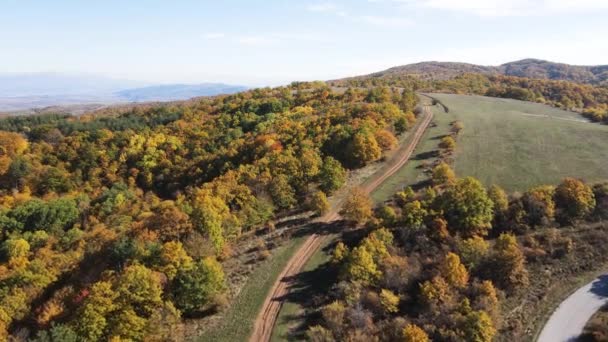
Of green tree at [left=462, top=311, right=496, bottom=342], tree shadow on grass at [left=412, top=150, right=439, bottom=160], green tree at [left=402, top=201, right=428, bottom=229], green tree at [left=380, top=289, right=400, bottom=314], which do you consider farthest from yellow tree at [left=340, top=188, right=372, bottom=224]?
tree shadow on grass at [left=412, top=150, right=439, bottom=160]

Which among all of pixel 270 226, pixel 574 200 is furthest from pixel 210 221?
pixel 574 200

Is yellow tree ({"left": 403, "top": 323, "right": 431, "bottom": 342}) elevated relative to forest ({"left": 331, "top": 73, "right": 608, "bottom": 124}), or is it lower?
lower

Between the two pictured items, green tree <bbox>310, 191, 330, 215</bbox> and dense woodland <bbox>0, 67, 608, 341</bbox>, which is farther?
green tree <bbox>310, 191, 330, 215</bbox>

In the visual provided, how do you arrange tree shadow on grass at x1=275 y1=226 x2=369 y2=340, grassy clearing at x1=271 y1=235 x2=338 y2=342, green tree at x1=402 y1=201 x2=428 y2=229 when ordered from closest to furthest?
grassy clearing at x1=271 y1=235 x2=338 y2=342, tree shadow on grass at x1=275 y1=226 x2=369 y2=340, green tree at x1=402 y1=201 x2=428 y2=229

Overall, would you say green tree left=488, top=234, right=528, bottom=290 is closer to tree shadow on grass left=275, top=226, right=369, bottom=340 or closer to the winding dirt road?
tree shadow on grass left=275, top=226, right=369, bottom=340

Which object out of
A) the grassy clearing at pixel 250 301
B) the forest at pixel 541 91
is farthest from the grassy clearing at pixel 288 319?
the forest at pixel 541 91

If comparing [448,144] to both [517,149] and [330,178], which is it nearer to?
[517,149]
